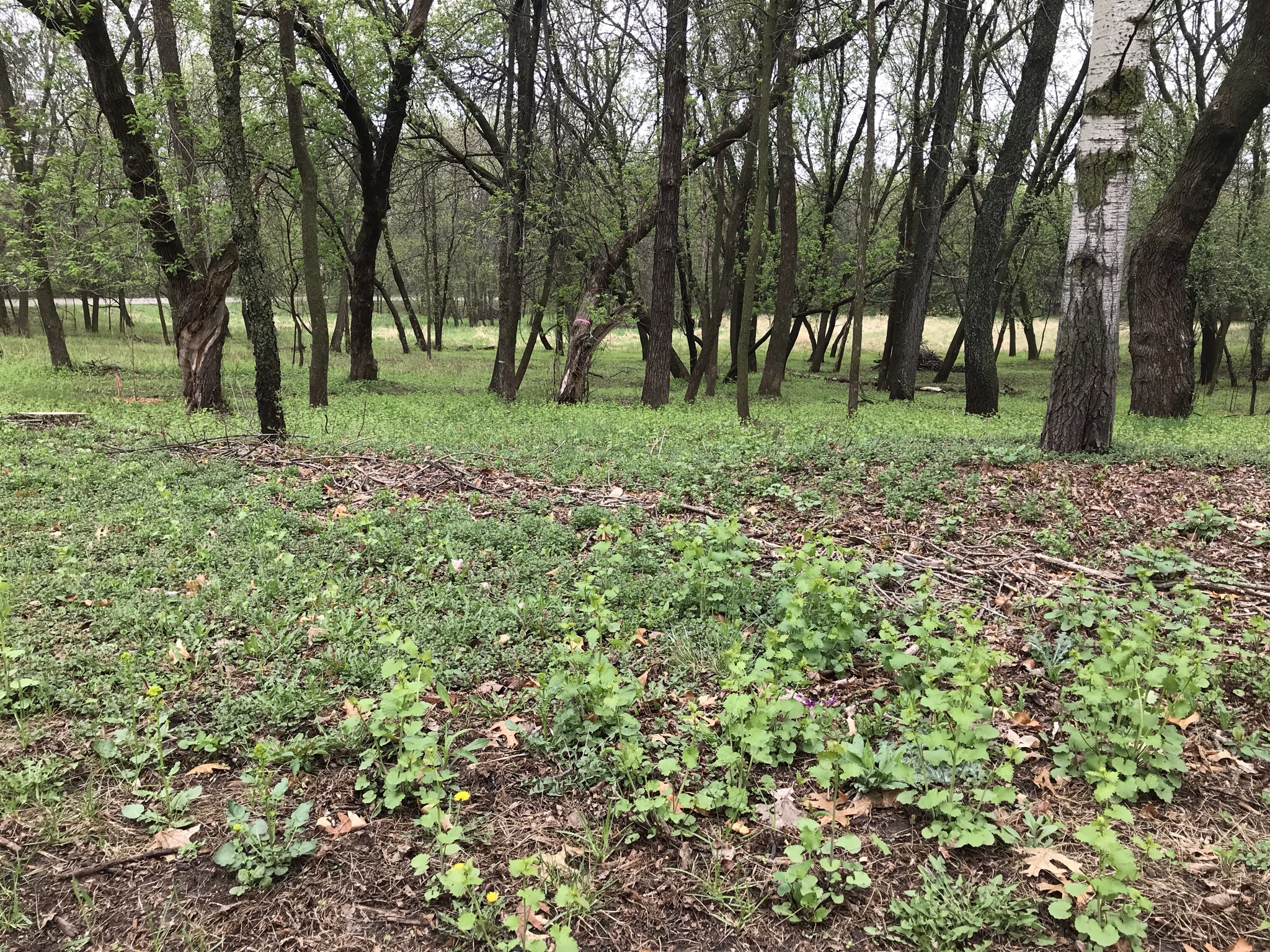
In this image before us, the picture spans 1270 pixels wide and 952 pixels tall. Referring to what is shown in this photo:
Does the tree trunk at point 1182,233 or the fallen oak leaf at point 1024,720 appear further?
the tree trunk at point 1182,233

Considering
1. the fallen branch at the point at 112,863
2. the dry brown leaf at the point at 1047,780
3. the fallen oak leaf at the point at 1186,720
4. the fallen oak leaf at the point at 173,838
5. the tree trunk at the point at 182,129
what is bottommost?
the fallen branch at the point at 112,863

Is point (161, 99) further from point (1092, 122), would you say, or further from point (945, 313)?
point (945, 313)

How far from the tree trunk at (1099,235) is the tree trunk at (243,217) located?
8.47 meters

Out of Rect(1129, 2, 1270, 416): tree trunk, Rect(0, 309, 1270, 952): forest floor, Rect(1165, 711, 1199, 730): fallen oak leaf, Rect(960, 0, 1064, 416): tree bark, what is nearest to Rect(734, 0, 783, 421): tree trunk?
Rect(960, 0, 1064, 416): tree bark

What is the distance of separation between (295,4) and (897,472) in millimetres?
10147

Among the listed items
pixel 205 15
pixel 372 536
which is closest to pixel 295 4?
pixel 205 15

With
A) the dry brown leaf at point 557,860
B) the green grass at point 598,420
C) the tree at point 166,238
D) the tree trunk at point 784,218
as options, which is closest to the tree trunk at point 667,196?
the green grass at point 598,420

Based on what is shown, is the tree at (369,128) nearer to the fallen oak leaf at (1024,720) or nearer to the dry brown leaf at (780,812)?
the dry brown leaf at (780,812)

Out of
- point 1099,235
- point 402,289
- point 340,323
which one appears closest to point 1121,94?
point 1099,235

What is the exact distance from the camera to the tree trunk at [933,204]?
14273mm

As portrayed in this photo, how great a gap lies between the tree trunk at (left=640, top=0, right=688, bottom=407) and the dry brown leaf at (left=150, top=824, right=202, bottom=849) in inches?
470

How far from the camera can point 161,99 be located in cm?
1183

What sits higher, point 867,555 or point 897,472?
point 897,472

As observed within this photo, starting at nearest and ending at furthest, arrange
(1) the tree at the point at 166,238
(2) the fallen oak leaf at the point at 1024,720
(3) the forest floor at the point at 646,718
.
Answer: (3) the forest floor at the point at 646,718
(2) the fallen oak leaf at the point at 1024,720
(1) the tree at the point at 166,238
